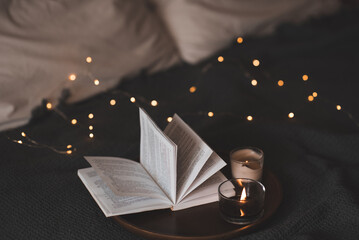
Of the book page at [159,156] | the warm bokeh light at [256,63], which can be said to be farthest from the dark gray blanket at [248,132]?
the book page at [159,156]

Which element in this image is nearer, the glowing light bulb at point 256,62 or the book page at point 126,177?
the book page at point 126,177

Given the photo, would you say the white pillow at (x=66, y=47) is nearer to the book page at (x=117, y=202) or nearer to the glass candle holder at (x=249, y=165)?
the book page at (x=117, y=202)

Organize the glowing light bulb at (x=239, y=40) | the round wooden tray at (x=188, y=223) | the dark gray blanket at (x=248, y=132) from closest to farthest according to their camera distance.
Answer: the round wooden tray at (x=188, y=223) → the dark gray blanket at (x=248, y=132) → the glowing light bulb at (x=239, y=40)

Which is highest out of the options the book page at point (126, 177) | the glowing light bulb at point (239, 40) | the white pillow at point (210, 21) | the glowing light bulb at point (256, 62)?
the book page at point (126, 177)

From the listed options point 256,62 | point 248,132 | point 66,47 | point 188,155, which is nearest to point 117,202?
point 188,155

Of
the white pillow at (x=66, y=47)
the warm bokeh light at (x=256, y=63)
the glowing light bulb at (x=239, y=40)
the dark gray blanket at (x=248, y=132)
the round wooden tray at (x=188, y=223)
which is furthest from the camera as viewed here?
the glowing light bulb at (x=239, y=40)

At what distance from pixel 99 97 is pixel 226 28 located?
0.61 m

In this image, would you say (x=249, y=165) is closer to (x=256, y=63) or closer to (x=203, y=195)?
(x=203, y=195)

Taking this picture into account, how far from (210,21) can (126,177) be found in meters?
0.95

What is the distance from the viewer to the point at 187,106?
1.50m

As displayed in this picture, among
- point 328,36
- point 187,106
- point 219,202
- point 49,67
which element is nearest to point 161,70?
point 187,106

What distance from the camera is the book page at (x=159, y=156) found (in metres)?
0.95

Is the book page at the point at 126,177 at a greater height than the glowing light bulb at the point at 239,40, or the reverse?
the book page at the point at 126,177

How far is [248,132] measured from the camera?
136cm
